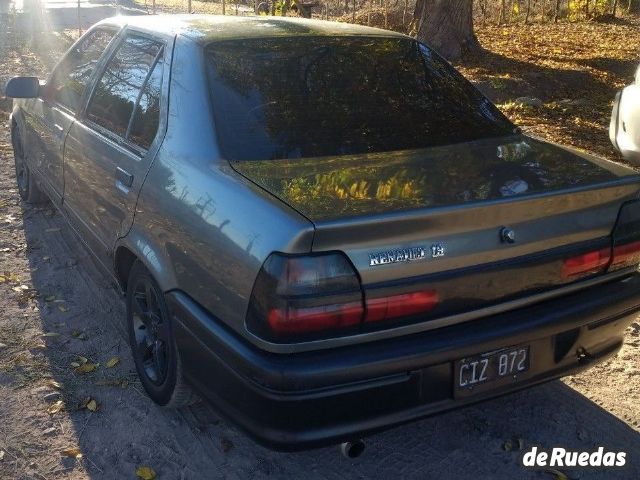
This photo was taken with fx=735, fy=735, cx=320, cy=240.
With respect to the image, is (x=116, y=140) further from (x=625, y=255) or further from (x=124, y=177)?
(x=625, y=255)

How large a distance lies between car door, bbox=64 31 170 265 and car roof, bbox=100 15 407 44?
10 centimetres

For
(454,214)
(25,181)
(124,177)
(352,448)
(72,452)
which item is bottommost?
(72,452)

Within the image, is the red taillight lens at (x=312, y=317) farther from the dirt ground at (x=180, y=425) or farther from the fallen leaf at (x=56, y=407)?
the fallen leaf at (x=56, y=407)

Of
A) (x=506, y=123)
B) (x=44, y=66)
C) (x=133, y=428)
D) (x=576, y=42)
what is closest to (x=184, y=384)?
(x=133, y=428)

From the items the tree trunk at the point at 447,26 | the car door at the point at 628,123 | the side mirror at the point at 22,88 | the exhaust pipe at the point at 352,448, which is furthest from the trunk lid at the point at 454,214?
the tree trunk at the point at 447,26

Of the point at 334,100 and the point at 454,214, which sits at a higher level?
the point at 334,100

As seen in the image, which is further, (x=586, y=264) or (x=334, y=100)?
(x=334, y=100)

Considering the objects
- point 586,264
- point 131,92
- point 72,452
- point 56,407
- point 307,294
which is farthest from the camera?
point 131,92

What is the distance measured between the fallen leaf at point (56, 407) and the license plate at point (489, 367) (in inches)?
74.4

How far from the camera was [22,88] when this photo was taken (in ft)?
15.5

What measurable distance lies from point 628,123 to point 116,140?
4.11 metres

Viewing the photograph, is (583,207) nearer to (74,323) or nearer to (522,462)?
(522,462)

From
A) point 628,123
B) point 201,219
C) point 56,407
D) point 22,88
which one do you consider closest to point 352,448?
point 201,219

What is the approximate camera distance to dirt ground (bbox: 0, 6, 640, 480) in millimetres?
3043
